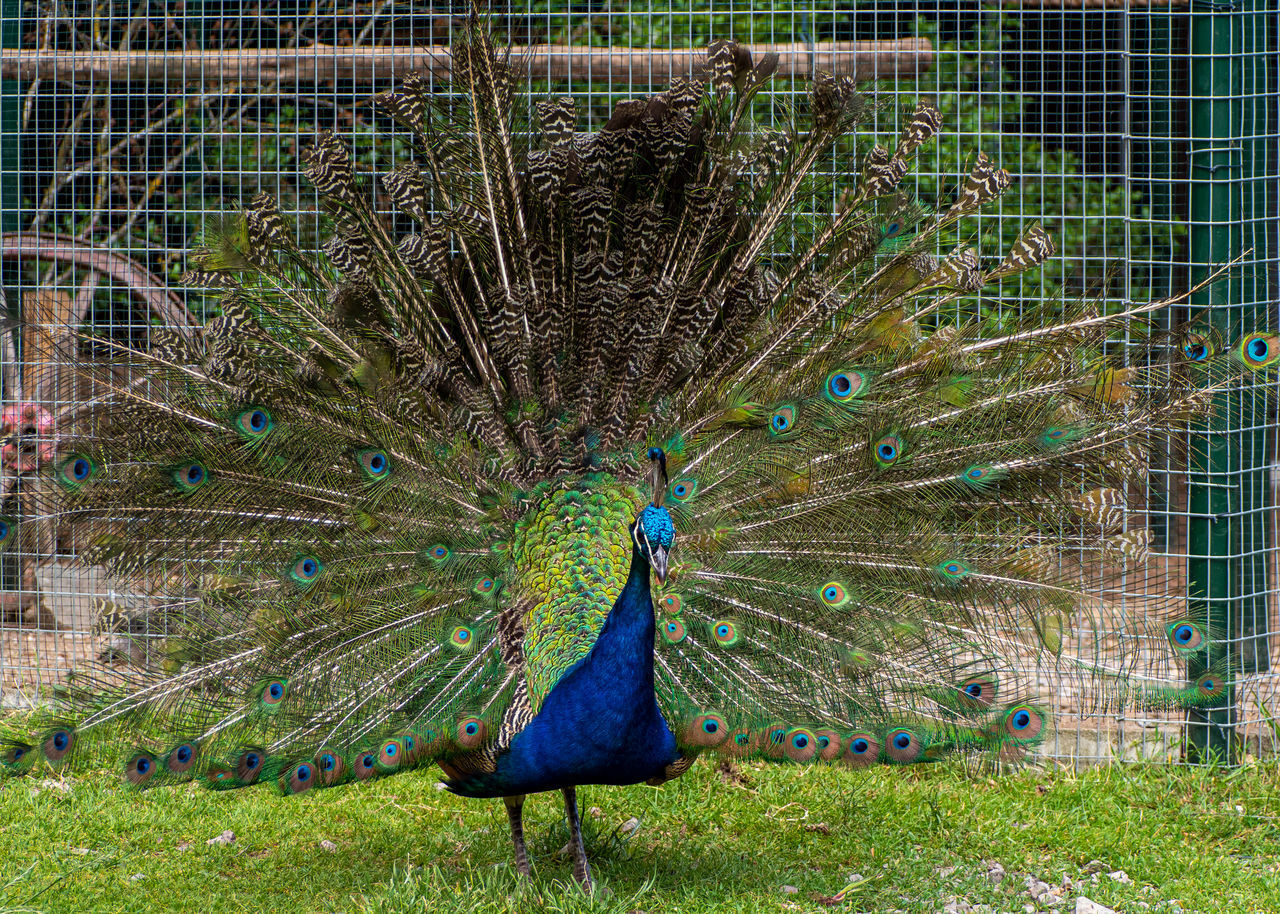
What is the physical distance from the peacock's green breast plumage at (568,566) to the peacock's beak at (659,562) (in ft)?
1.81

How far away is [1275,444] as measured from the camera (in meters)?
5.42

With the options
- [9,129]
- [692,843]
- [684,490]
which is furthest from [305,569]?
[9,129]

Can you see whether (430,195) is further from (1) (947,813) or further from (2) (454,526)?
(1) (947,813)

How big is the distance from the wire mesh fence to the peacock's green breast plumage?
1534 millimetres

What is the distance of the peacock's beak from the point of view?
3070 millimetres

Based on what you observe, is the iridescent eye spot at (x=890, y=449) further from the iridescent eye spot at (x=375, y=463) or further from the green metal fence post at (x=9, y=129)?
the green metal fence post at (x=9, y=129)

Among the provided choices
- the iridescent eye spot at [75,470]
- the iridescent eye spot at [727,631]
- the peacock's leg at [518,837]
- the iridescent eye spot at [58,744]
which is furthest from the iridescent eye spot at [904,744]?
the iridescent eye spot at [75,470]

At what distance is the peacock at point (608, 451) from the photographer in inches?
149

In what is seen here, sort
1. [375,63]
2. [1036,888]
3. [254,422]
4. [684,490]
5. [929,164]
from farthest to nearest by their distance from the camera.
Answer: [929,164]
[375,63]
[1036,888]
[684,490]
[254,422]

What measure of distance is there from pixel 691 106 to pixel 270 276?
1.44 metres

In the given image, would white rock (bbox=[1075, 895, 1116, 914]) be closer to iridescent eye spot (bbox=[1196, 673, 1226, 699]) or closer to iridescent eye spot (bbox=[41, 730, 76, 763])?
iridescent eye spot (bbox=[1196, 673, 1226, 699])

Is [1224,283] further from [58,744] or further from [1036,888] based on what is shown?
[58,744]

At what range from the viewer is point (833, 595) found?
389 centimetres

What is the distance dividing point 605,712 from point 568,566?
48 cm
